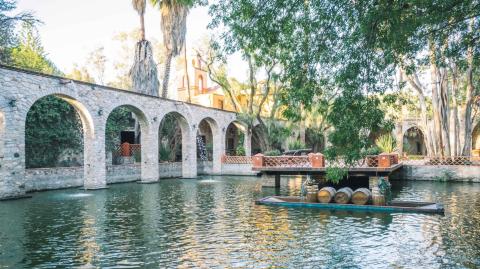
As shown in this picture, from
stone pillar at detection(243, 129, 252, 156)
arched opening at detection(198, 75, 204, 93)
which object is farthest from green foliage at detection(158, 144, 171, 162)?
arched opening at detection(198, 75, 204, 93)

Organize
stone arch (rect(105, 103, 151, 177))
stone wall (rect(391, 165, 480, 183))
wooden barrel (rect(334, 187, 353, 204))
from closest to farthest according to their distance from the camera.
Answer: wooden barrel (rect(334, 187, 353, 204)) → stone wall (rect(391, 165, 480, 183)) → stone arch (rect(105, 103, 151, 177))

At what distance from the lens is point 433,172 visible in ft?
68.9

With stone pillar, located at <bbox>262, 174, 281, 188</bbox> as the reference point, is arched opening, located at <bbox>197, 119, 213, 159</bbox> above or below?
above

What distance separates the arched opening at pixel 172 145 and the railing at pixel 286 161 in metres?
8.51

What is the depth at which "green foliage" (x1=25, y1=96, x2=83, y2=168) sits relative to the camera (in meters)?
21.0

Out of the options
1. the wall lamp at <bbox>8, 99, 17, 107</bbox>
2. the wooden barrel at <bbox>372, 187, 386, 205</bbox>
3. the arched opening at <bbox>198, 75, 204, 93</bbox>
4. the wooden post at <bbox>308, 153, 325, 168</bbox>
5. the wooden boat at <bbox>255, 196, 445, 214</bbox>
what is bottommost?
the wooden boat at <bbox>255, 196, 445, 214</bbox>

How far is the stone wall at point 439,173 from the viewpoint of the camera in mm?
19828

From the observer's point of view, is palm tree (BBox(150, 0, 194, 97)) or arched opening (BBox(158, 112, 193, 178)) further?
palm tree (BBox(150, 0, 194, 97))

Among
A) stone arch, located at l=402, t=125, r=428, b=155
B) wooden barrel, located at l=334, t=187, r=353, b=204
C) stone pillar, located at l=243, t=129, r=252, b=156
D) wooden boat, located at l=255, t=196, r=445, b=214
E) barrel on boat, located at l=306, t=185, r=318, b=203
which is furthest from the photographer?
stone arch, located at l=402, t=125, r=428, b=155

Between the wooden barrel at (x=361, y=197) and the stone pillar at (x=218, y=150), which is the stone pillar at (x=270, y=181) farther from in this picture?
the stone pillar at (x=218, y=150)

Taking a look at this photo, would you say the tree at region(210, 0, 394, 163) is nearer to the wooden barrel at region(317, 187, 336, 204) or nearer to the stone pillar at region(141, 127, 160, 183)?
the wooden barrel at region(317, 187, 336, 204)

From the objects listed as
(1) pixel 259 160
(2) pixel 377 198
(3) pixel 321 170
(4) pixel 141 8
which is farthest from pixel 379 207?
(4) pixel 141 8

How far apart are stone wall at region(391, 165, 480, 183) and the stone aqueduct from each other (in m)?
12.7

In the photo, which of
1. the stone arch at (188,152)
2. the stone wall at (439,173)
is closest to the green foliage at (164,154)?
the stone arch at (188,152)
